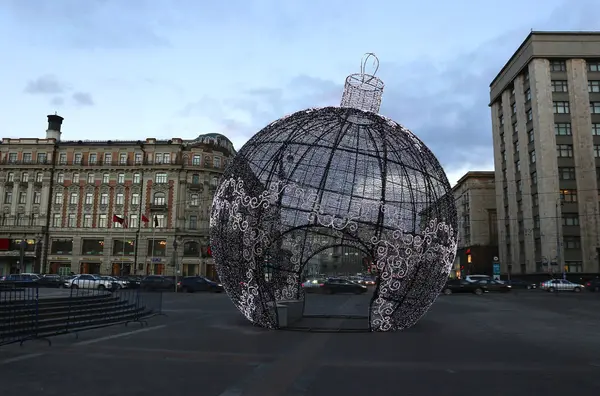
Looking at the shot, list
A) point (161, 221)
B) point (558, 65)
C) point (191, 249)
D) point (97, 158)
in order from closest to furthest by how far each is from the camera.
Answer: point (558, 65) < point (191, 249) < point (161, 221) < point (97, 158)

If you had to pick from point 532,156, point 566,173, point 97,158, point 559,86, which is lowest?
point 566,173

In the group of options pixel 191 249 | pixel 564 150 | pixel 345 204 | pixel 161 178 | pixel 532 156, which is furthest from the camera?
pixel 161 178

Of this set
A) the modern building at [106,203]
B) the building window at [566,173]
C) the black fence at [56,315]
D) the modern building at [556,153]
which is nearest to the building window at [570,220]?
the modern building at [556,153]

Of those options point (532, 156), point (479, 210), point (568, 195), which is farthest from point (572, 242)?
point (479, 210)

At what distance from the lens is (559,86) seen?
57062mm

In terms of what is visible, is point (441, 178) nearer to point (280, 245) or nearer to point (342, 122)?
point (342, 122)

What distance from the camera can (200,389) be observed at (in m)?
6.66

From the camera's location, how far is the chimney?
7212 cm

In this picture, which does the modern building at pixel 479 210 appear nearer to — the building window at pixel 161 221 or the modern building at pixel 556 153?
the modern building at pixel 556 153

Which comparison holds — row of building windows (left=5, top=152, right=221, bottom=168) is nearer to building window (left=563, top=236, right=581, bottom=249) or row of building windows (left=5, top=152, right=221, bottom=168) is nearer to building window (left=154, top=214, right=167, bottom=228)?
building window (left=154, top=214, right=167, bottom=228)

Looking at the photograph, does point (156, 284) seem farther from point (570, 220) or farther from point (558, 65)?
A: point (558, 65)

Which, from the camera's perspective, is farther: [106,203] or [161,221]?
[106,203]

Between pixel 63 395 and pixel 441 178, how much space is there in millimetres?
10093

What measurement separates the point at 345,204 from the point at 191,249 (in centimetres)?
5654
